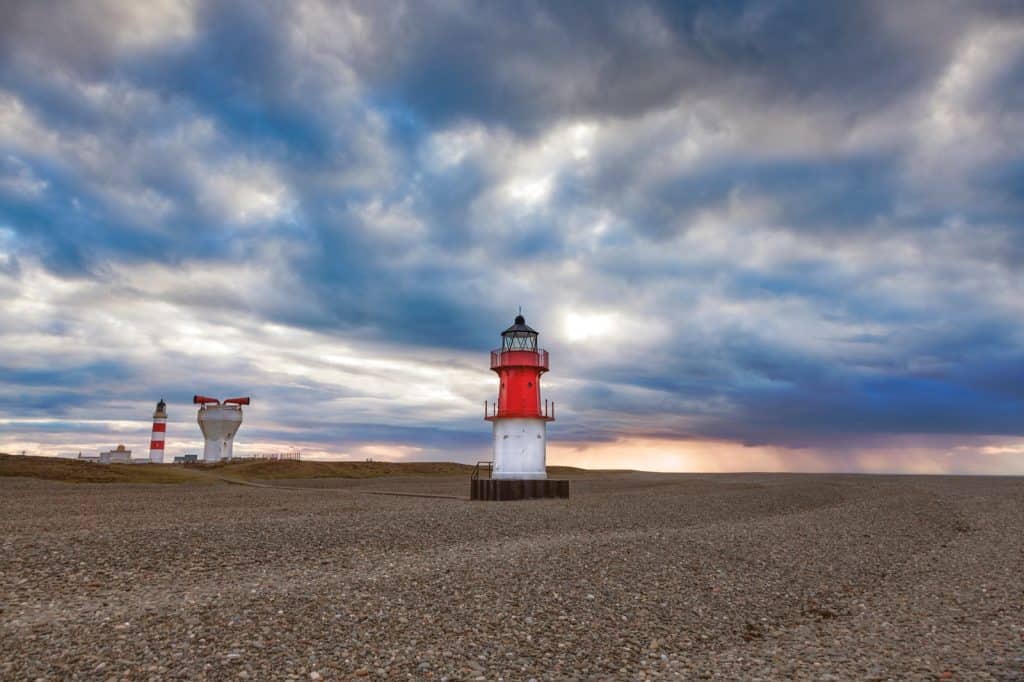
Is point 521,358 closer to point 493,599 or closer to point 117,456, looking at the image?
point 493,599

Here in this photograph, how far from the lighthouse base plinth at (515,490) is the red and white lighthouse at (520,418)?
5.95 feet

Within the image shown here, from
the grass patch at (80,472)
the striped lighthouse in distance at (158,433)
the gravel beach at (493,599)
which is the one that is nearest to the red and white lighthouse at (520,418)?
the gravel beach at (493,599)

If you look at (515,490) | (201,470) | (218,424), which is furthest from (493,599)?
(218,424)

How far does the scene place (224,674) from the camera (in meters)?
8.74

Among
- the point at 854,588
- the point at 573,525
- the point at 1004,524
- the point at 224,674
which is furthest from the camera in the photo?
the point at 1004,524

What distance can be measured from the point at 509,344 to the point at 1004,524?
23016 mm

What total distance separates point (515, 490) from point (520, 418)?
4.32 m

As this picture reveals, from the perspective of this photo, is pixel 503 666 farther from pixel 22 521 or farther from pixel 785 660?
pixel 22 521

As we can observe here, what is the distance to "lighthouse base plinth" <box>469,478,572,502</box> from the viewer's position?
3306 cm

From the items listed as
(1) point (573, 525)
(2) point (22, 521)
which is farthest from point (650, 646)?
(2) point (22, 521)

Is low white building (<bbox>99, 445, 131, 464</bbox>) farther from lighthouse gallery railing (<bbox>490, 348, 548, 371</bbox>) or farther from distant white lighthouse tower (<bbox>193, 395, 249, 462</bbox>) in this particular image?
lighthouse gallery railing (<bbox>490, 348, 548, 371</bbox>)

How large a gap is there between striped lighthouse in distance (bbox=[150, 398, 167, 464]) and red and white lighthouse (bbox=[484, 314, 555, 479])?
6486cm

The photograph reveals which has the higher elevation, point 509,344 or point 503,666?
point 509,344

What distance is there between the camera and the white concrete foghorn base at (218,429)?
8231 centimetres
